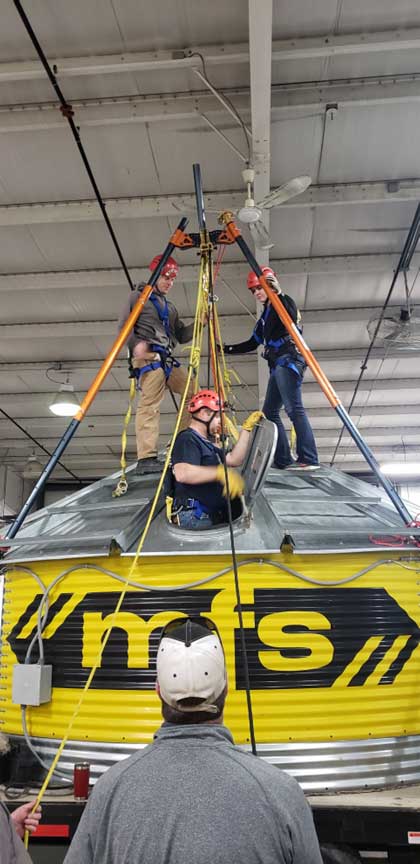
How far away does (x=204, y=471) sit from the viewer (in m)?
4.47

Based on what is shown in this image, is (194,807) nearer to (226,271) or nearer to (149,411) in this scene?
(149,411)

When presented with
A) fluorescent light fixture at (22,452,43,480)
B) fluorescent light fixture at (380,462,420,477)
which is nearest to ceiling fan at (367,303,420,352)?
fluorescent light fixture at (380,462,420,477)

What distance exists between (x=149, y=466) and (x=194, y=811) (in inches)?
176

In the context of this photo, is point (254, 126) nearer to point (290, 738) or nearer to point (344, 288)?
point (344, 288)

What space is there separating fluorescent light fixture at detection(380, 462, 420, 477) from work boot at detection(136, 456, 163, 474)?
1309 centimetres

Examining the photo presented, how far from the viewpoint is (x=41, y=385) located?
43.8 feet

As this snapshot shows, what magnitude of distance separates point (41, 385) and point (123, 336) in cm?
867

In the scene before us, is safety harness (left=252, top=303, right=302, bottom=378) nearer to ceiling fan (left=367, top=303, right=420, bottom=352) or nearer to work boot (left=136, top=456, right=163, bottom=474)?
work boot (left=136, top=456, right=163, bottom=474)

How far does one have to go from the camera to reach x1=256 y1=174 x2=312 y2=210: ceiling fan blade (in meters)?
5.52

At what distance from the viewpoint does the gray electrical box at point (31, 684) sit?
3.94m

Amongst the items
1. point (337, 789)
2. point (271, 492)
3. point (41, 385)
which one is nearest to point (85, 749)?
point (337, 789)

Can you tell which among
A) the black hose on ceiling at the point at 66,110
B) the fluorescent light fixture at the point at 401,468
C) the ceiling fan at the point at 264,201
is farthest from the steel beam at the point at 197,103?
the fluorescent light fixture at the point at 401,468

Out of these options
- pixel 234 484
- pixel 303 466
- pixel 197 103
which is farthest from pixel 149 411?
pixel 197 103

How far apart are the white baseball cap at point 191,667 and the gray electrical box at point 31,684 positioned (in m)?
2.22
